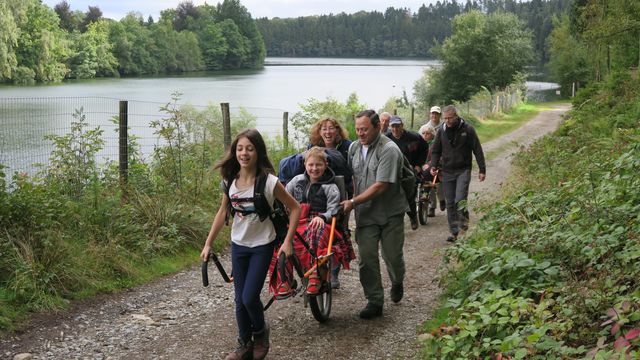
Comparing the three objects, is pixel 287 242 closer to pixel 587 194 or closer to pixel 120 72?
pixel 587 194

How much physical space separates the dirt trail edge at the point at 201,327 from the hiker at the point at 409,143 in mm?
2272

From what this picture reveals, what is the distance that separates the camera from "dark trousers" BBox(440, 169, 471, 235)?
30.8 feet

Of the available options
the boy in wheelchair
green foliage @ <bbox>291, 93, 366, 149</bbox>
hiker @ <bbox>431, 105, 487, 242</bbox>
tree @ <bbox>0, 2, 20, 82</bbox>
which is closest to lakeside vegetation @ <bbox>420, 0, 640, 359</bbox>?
the boy in wheelchair

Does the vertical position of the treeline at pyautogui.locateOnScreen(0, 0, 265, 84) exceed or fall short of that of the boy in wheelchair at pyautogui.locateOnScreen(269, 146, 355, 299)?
it exceeds it

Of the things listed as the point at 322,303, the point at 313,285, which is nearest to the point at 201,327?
the point at 322,303

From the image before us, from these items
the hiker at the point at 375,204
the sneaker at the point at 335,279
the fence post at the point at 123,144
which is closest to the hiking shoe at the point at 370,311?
the hiker at the point at 375,204

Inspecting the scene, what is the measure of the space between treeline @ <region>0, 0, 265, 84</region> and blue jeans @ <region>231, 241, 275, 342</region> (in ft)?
67.5

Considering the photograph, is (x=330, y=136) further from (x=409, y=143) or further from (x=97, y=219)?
(x=97, y=219)

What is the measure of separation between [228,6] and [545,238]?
119 metres

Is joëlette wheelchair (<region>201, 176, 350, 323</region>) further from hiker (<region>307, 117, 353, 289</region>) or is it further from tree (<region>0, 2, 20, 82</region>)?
tree (<region>0, 2, 20, 82</region>)

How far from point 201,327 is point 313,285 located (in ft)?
4.47

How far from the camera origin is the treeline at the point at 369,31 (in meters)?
160

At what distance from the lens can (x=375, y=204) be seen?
20.3 feet

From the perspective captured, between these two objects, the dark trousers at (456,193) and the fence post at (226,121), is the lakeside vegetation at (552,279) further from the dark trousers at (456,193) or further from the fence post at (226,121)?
the fence post at (226,121)
